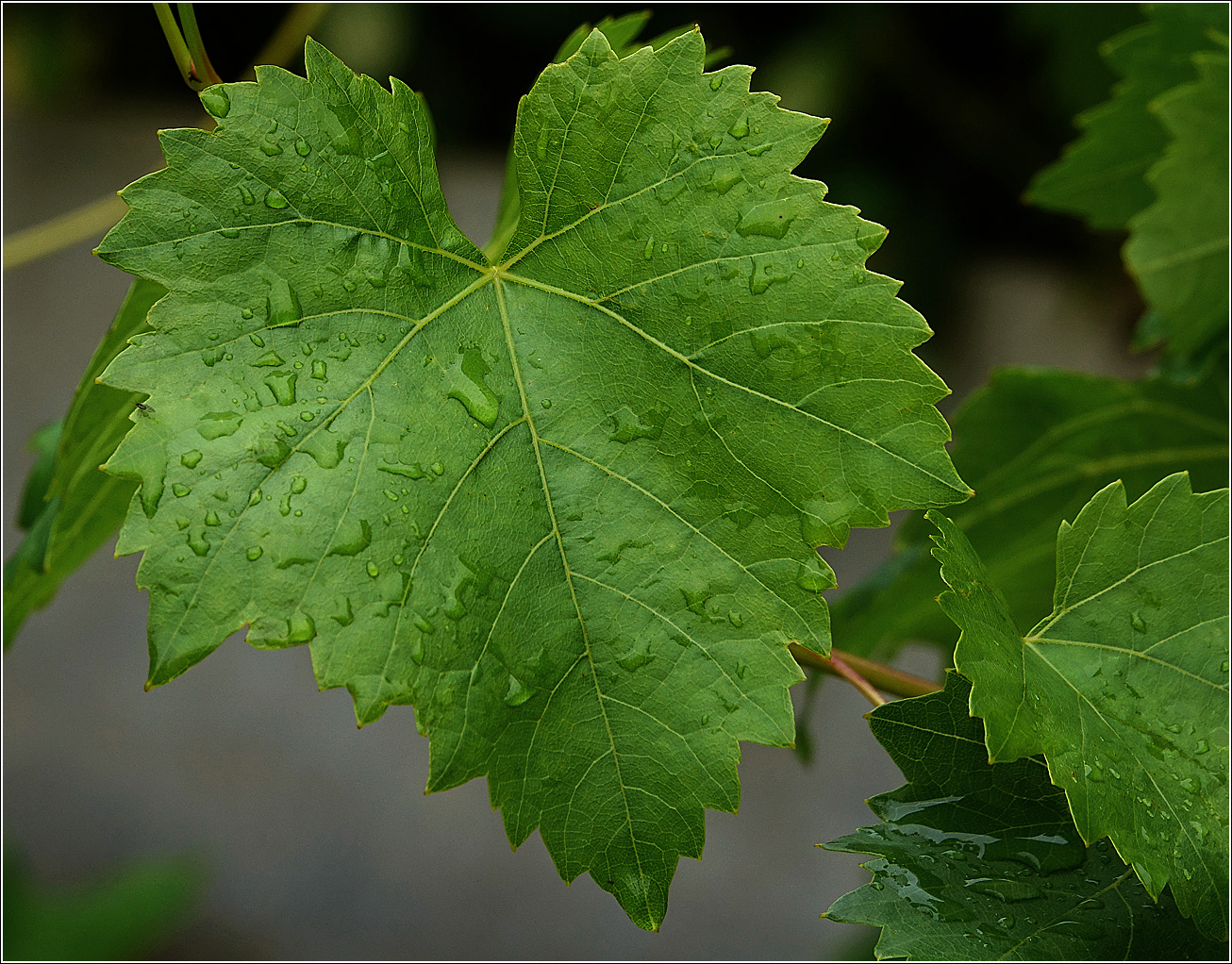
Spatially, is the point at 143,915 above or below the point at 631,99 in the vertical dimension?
below

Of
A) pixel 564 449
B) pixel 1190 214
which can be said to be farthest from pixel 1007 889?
pixel 1190 214

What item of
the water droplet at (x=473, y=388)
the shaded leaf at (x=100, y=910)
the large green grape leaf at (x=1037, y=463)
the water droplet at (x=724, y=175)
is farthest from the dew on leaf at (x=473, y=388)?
the shaded leaf at (x=100, y=910)

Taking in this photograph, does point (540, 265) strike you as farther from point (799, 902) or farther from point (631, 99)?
point (799, 902)

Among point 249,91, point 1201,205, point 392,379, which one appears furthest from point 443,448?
point 1201,205

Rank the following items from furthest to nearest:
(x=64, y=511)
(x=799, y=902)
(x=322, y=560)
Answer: (x=799, y=902), (x=64, y=511), (x=322, y=560)

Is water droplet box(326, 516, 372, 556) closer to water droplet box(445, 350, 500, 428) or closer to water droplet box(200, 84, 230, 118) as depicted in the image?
water droplet box(445, 350, 500, 428)

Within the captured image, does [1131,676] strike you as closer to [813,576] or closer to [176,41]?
[813,576]

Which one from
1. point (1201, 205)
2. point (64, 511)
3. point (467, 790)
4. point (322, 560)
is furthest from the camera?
point (467, 790)

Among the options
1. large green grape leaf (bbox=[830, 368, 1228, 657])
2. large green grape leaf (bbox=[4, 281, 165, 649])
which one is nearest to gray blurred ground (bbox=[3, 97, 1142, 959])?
large green grape leaf (bbox=[830, 368, 1228, 657])
